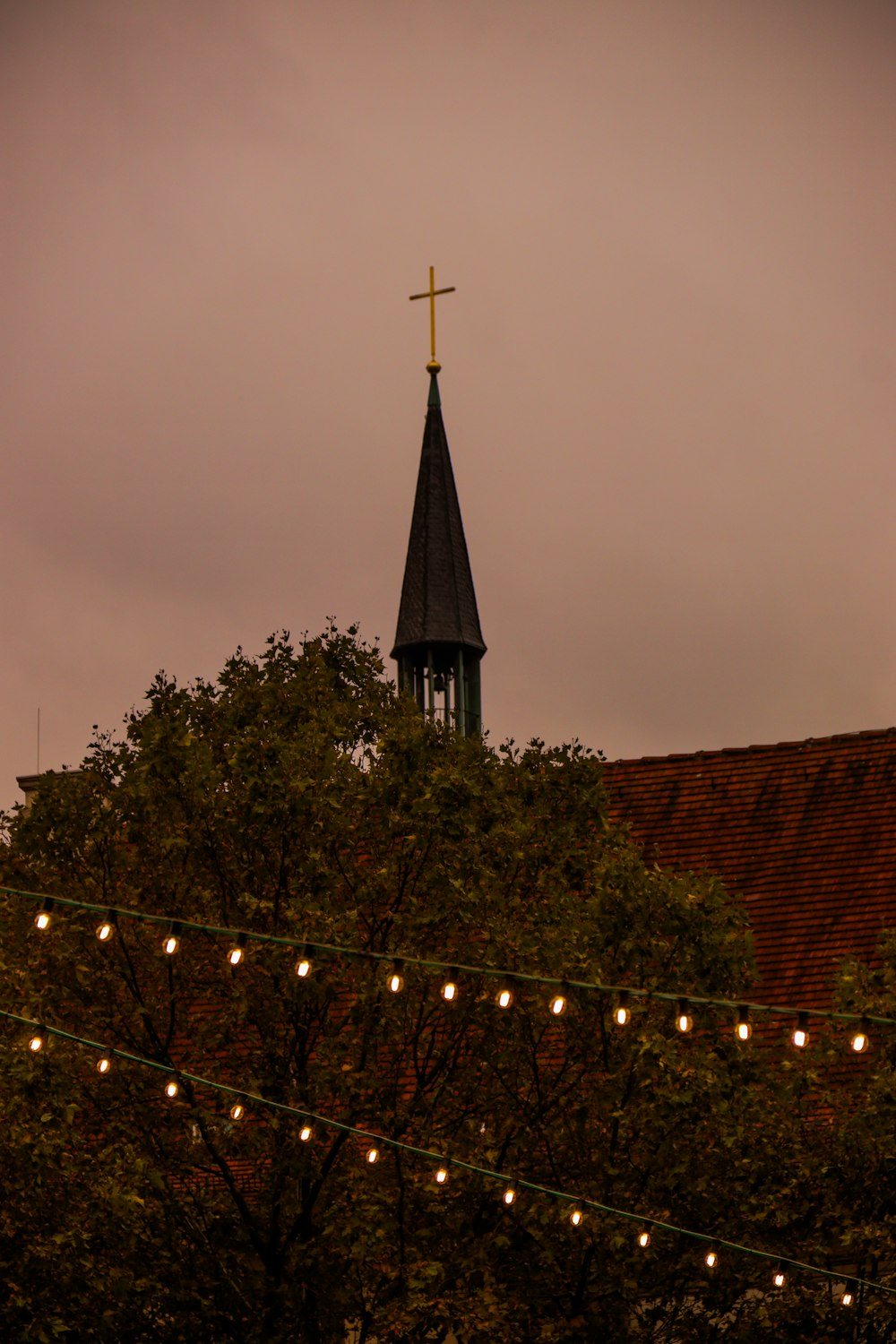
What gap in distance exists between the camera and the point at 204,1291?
62.1 feet

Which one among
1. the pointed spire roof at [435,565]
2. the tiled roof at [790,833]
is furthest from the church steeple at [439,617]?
the tiled roof at [790,833]

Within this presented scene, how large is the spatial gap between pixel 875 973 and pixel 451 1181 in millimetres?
4118

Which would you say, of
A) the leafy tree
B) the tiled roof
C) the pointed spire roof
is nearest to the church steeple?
the pointed spire roof

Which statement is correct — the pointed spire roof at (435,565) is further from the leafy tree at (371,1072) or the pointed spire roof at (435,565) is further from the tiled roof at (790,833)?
the leafy tree at (371,1072)

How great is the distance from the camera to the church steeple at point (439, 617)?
124 ft

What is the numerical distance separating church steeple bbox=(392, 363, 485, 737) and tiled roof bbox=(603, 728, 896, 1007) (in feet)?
23.0

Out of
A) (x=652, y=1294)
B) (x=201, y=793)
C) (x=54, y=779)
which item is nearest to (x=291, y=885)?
(x=201, y=793)

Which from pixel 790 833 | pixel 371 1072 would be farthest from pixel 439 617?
pixel 371 1072

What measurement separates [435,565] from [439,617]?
129 centimetres

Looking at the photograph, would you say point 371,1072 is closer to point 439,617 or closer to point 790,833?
point 790,833

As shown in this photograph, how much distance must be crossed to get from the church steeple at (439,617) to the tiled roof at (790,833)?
701 centimetres

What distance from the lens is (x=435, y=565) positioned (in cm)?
3903

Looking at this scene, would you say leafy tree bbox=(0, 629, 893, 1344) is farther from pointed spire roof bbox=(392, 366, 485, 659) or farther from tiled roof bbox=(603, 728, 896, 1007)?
pointed spire roof bbox=(392, 366, 485, 659)

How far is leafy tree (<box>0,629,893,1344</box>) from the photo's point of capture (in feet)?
60.8
